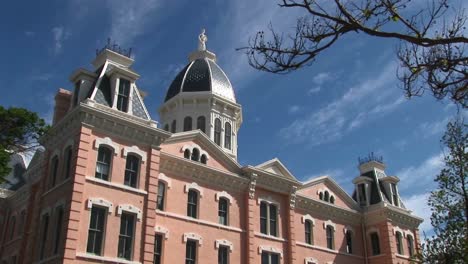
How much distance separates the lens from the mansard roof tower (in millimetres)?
38812

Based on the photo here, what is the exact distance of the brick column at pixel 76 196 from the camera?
2088cm

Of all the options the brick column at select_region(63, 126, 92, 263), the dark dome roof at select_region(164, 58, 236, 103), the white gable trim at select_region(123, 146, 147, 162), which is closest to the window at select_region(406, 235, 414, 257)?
the dark dome roof at select_region(164, 58, 236, 103)

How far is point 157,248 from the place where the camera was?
2548cm

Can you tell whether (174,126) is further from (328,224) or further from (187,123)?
(328,224)

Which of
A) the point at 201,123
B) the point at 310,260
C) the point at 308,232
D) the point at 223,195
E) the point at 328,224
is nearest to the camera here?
the point at 223,195

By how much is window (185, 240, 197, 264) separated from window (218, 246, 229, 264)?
172 centimetres

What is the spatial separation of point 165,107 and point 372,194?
1796 centimetres

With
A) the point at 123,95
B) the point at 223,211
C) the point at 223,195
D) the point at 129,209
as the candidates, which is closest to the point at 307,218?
the point at 223,211

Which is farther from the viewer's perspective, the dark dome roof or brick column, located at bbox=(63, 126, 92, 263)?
the dark dome roof

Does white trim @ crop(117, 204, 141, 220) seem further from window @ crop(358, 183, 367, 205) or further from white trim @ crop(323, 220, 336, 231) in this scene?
window @ crop(358, 183, 367, 205)

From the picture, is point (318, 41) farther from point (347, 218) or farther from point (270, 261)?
point (347, 218)

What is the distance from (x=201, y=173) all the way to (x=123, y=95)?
637 cm

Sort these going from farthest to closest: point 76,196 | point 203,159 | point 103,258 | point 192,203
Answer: point 203,159 → point 192,203 → point 76,196 → point 103,258

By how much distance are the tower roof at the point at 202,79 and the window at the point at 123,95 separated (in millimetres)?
13625
